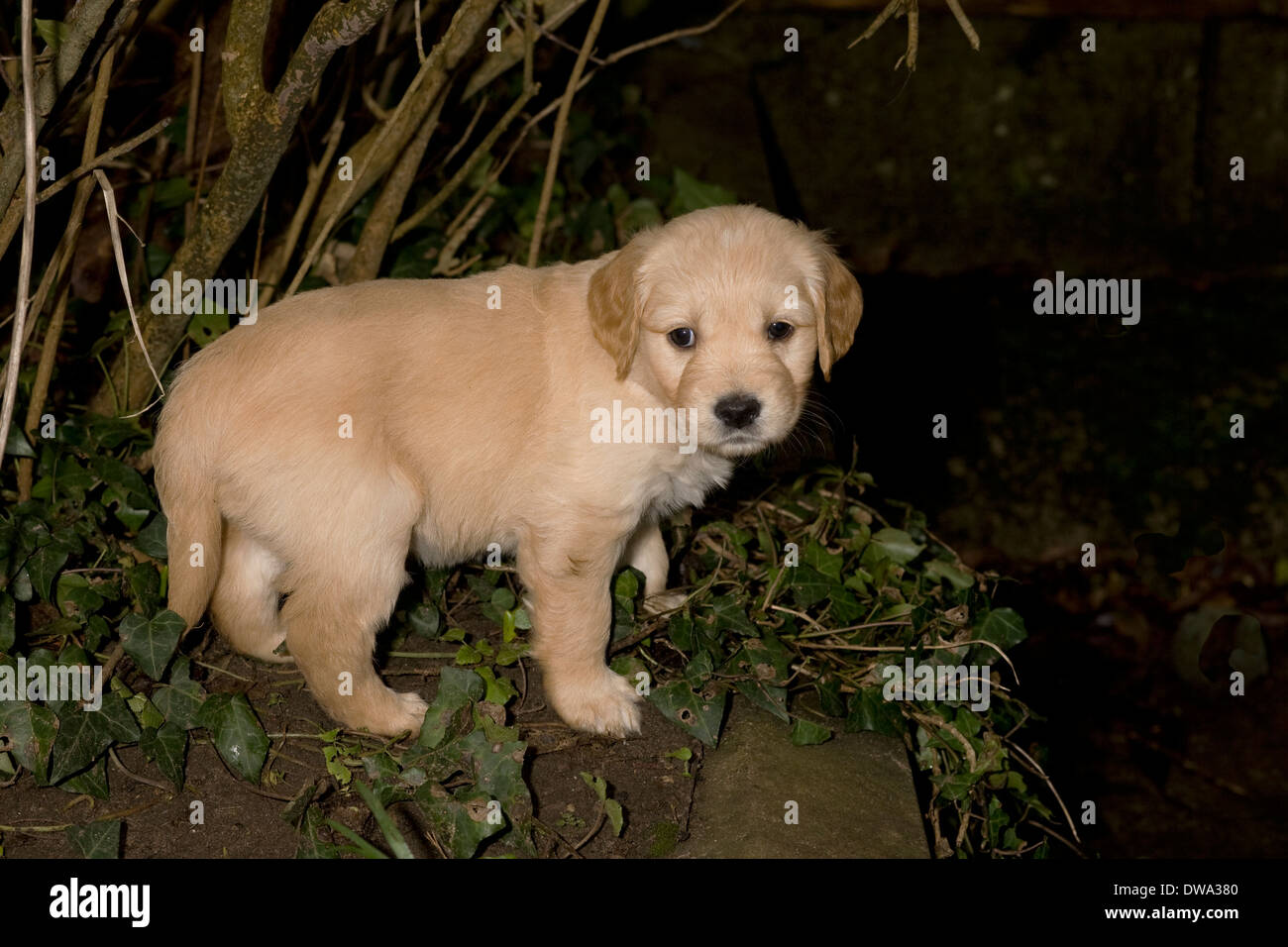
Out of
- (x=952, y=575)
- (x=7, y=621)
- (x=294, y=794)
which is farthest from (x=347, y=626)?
(x=952, y=575)

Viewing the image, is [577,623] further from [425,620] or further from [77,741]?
[77,741]

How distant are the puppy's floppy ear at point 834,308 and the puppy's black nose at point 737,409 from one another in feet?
1.43

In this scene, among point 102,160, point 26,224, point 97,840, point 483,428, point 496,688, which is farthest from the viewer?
point 496,688

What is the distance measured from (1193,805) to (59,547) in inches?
212

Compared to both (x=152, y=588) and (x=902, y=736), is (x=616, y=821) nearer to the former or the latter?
(x=902, y=736)

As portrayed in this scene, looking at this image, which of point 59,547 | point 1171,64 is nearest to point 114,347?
point 59,547

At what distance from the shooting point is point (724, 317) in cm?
380

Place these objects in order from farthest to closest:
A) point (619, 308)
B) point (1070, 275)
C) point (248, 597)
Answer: point (1070, 275) → point (248, 597) → point (619, 308)

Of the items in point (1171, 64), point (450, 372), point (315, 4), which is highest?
point (1171, 64)

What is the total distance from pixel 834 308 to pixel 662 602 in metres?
1.41

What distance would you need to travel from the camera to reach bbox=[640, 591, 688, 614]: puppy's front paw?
187 inches

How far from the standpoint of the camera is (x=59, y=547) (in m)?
4.35

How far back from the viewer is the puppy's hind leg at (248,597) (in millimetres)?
4223
